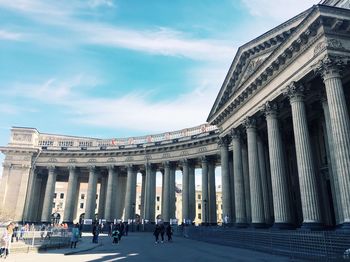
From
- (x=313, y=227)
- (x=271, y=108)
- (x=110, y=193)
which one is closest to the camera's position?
(x=313, y=227)

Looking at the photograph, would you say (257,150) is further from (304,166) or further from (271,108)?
(304,166)

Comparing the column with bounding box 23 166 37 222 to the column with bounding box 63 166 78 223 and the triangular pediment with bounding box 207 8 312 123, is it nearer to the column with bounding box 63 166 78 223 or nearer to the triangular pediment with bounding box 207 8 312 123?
the column with bounding box 63 166 78 223

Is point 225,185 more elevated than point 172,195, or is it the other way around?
point 172,195

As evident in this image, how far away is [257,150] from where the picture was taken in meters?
28.0

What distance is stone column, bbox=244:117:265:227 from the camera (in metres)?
24.7

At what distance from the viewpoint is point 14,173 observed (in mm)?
52906

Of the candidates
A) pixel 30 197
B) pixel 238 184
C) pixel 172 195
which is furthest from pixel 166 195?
pixel 30 197

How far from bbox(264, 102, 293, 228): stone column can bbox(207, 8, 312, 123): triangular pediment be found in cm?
428

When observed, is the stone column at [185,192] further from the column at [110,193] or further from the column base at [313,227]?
the column base at [313,227]

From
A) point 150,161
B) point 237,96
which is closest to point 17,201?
point 150,161

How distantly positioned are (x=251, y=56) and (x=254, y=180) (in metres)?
11.4

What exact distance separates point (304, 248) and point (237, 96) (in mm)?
16067

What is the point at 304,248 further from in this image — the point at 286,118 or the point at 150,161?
the point at 150,161

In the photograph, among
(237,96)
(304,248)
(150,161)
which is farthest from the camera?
(150,161)
